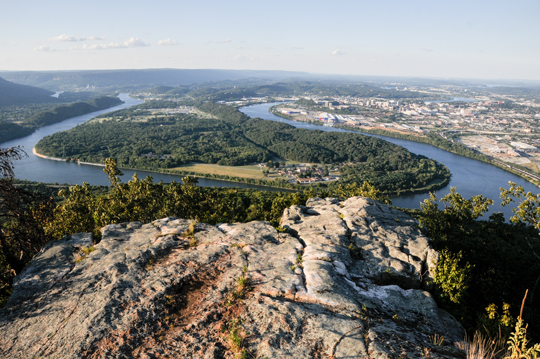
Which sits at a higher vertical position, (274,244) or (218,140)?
(274,244)

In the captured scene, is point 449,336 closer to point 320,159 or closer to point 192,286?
point 192,286

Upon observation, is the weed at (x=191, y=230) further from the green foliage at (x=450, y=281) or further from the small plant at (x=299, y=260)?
the green foliage at (x=450, y=281)

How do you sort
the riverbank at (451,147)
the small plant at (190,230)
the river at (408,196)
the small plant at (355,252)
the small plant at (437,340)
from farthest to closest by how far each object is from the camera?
the riverbank at (451,147) → the river at (408,196) → the small plant at (190,230) → the small plant at (355,252) → the small plant at (437,340)

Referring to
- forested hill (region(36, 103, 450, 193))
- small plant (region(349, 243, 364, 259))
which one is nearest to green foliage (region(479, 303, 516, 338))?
small plant (region(349, 243, 364, 259))

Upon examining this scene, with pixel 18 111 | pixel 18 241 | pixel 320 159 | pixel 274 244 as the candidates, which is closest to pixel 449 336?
pixel 274 244

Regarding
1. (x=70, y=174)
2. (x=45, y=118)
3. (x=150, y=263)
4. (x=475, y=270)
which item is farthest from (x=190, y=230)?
(x=45, y=118)

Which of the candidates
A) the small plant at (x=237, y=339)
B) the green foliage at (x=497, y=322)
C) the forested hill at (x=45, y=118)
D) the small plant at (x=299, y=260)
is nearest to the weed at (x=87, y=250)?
the small plant at (x=237, y=339)

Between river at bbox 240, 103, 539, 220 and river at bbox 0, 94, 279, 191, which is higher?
river at bbox 240, 103, 539, 220

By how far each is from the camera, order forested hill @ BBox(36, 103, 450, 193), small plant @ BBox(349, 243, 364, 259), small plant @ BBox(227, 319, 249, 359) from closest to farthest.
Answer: small plant @ BBox(227, 319, 249, 359), small plant @ BBox(349, 243, 364, 259), forested hill @ BBox(36, 103, 450, 193)

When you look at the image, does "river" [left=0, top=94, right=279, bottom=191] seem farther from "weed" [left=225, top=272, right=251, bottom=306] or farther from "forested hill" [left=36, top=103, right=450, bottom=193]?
"weed" [left=225, top=272, right=251, bottom=306]
